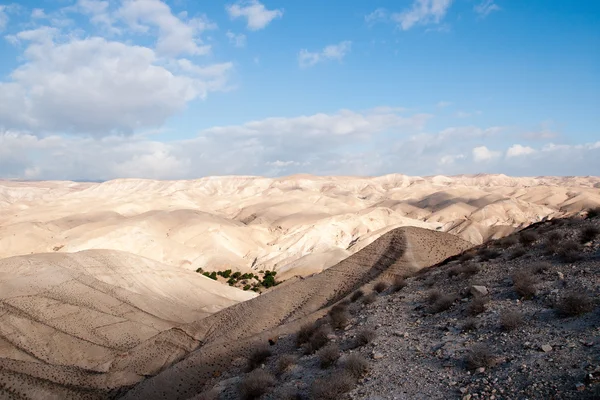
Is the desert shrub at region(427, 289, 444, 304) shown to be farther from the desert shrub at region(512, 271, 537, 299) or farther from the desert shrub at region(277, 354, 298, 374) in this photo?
the desert shrub at region(277, 354, 298, 374)

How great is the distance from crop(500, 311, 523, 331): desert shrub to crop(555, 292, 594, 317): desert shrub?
2.57ft

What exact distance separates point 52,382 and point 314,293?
1158cm

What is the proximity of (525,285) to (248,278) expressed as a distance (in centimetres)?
4326

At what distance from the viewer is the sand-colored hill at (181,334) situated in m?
16.0

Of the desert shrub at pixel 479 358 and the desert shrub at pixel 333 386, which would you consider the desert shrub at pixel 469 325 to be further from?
the desert shrub at pixel 333 386

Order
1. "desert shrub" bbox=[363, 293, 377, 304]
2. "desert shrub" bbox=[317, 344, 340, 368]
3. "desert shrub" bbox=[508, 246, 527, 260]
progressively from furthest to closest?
"desert shrub" bbox=[363, 293, 377, 304]
"desert shrub" bbox=[508, 246, 527, 260]
"desert shrub" bbox=[317, 344, 340, 368]

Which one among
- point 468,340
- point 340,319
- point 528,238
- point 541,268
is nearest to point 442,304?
point 468,340

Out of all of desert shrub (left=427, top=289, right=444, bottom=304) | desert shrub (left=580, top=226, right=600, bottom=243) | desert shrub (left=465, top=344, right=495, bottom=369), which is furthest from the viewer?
desert shrub (left=580, top=226, right=600, bottom=243)

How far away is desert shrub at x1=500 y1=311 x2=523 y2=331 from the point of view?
8711 mm

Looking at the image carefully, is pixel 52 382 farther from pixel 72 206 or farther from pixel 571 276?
pixel 72 206

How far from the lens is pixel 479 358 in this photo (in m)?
7.72

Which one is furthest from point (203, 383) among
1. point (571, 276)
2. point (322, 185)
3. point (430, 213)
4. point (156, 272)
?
point (322, 185)

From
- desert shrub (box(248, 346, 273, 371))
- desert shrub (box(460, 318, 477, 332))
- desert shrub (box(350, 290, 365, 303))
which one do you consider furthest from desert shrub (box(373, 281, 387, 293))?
desert shrub (box(460, 318, 477, 332))

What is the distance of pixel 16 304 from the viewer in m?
25.0
